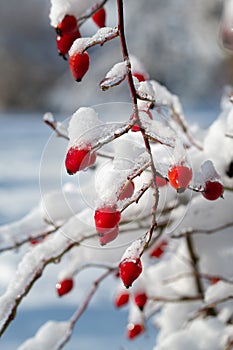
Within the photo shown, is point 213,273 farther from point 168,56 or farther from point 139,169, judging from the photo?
point 168,56

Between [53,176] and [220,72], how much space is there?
→ 8612 millimetres

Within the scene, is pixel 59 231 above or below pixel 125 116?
below

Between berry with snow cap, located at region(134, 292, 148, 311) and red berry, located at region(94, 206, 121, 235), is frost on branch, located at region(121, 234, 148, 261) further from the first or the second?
berry with snow cap, located at region(134, 292, 148, 311)

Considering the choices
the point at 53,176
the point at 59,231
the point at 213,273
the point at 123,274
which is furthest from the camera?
the point at 213,273

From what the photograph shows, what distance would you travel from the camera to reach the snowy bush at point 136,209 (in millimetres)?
518

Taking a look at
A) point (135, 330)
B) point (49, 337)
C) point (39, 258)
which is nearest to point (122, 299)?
point (135, 330)

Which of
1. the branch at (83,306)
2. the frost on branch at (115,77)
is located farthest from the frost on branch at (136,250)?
the branch at (83,306)

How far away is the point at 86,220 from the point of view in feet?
2.61

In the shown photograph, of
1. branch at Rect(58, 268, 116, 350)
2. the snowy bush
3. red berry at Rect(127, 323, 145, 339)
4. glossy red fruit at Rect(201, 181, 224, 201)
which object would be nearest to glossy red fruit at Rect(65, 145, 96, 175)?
the snowy bush

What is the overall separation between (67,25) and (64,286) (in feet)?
1.58

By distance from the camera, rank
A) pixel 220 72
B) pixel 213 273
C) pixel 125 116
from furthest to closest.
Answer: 1. pixel 220 72
2. pixel 213 273
3. pixel 125 116

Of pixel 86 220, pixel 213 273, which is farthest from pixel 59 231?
pixel 213 273

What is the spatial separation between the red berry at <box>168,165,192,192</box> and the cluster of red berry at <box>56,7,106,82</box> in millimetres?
116

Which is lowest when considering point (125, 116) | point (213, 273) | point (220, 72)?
point (220, 72)
